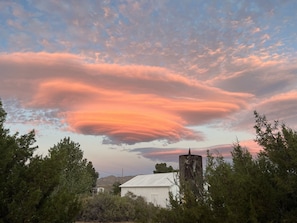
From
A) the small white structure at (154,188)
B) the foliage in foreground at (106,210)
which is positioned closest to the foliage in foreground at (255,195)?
the foliage in foreground at (106,210)

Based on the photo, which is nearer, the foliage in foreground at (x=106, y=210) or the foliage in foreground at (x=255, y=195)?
the foliage in foreground at (x=255, y=195)

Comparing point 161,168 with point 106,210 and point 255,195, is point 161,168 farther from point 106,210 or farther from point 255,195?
point 255,195

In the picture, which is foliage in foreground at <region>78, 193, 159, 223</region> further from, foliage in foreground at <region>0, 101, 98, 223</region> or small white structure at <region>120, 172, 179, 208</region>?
foliage in foreground at <region>0, 101, 98, 223</region>

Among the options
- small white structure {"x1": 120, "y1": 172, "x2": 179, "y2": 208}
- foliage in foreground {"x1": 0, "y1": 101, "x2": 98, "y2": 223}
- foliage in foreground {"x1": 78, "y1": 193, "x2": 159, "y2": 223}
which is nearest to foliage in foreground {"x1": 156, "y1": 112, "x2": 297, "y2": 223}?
foliage in foreground {"x1": 0, "y1": 101, "x2": 98, "y2": 223}

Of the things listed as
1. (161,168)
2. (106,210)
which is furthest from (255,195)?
(161,168)

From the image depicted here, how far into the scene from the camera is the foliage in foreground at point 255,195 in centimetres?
397

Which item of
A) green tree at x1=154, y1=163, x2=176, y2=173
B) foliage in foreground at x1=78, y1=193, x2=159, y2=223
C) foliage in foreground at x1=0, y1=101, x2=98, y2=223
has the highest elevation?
green tree at x1=154, y1=163, x2=176, y2=173

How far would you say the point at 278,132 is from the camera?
4977mm

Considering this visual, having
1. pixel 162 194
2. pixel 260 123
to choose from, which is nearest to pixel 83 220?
pixel 162 194

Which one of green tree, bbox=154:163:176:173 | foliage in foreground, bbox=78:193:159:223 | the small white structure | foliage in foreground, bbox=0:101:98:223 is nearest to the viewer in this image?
foliage in foreground, bbox=0:101:98:223

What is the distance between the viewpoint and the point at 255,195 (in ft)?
13.4

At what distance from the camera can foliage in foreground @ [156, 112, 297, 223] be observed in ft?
13.0

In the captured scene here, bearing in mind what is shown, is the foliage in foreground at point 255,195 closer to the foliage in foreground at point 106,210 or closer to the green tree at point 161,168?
the foliage in foreground at point 106,210

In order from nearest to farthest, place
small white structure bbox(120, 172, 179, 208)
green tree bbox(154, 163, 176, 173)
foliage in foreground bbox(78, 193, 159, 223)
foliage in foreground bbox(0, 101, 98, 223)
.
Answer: foliage in foreground bbox(0, 101, 98, 223) < foliage in foreground bbox(78, 193, 159, 223) < small white structure bbox(120, 172, 179, 208) < green tree bbox(154, 163, 176, 173)
